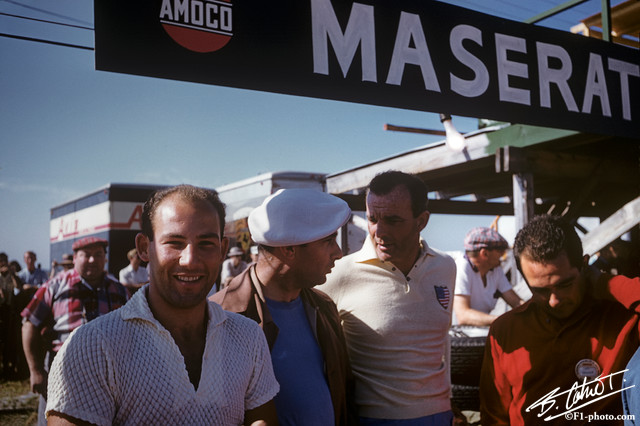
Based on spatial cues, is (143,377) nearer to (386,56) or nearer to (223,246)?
(223,246)

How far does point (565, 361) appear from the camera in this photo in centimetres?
227

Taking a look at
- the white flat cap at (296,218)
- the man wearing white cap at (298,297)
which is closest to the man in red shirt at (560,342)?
the man wearing white cap at (298,297)

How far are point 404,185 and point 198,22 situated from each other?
1.45 meters

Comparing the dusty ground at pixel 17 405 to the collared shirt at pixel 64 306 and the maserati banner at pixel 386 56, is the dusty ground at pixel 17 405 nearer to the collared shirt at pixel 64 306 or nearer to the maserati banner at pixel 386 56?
the collared shirt at pixel 64 306

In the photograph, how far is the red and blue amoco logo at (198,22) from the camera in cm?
278

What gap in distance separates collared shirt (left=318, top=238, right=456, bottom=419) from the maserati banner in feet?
3.90

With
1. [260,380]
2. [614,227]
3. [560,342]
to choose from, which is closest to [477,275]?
[614,227]

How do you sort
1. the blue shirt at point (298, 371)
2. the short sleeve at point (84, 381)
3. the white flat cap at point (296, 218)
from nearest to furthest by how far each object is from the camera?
1. the short sleeve at point (84, 381)
2. the blue shirt at point (298, 371)
3. the white flat cap at point (296, 218)

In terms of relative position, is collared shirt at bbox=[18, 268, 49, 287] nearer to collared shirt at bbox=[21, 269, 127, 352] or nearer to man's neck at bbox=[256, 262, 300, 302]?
collared shirt at bbox=[21, 269, 127, 352]

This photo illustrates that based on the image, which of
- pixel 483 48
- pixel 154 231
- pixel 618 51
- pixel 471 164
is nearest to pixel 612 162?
pixel 471 164

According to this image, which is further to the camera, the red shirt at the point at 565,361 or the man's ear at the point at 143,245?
the red shirt at the point at 565,361

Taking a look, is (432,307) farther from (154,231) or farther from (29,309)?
(29,309)

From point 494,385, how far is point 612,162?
22.0ft

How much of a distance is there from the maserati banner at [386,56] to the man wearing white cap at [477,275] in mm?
1487
